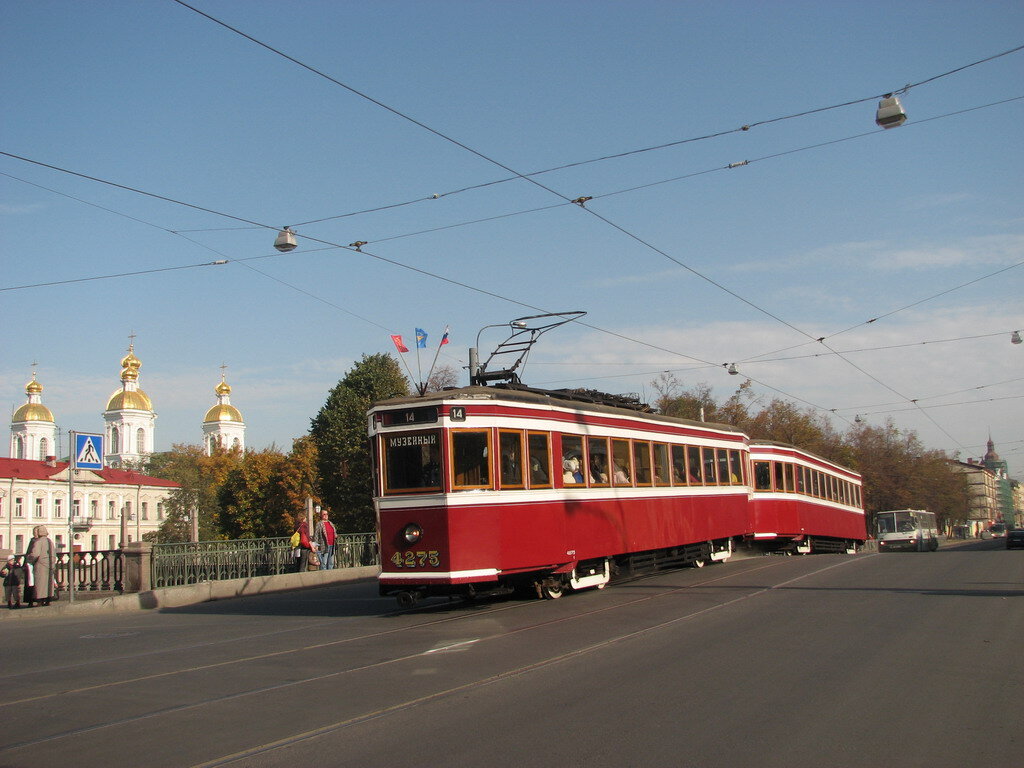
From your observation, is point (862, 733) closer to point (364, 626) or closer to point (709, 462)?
point (364, 626)

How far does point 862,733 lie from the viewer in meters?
6.12

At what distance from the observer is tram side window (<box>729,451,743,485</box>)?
72.0ft

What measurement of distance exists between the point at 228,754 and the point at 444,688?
2.21 m

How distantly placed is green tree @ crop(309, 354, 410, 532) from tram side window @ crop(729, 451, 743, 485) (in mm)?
26770

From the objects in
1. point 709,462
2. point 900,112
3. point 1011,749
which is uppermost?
point 900,112

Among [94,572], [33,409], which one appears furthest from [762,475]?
[33,409]

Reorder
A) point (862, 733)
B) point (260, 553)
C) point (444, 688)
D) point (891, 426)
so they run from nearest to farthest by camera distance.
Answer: point (862, 733) → point (444, 688) → point (260, 553) → point (891, 426)

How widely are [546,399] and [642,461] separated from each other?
3553 mm

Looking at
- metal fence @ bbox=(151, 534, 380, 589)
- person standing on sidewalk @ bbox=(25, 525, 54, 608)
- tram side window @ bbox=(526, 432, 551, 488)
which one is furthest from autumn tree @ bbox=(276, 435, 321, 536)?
tram side window @ bbox=(526, 432, 551, 488)

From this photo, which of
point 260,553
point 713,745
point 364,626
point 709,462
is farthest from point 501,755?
point 260,553

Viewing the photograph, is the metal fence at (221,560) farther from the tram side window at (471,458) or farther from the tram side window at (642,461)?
the tram side window at (471,458)

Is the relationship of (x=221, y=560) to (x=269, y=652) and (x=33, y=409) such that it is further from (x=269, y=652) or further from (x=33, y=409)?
(x=33, y=409)

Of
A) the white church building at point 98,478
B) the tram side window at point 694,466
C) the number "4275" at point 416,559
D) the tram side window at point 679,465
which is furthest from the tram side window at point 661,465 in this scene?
the white church building at point 98,478

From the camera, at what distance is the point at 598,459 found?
50.9 feet
